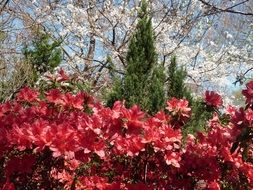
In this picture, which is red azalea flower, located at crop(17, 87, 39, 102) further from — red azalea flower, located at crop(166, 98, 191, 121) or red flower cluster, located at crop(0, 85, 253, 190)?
red azalea flower, located at crop(166, 98, 191, 121)

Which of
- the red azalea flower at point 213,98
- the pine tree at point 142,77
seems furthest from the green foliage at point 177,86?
the red azalea flower at point 213,98

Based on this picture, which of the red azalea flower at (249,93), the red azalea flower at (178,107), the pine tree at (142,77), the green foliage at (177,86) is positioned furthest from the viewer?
the green foliage at (177,86)

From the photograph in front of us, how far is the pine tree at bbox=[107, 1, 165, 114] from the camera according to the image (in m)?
7.87

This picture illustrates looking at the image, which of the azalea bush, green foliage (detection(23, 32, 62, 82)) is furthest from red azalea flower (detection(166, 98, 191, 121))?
green foliage (detection(23, 32, 62, 82))

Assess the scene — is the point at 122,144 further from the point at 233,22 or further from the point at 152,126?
the point at 233,22

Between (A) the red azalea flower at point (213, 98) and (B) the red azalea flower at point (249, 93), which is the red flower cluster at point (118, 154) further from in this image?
(A) the red azalea flower at point (213, 98)

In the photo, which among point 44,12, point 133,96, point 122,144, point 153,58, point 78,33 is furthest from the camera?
point 78,33

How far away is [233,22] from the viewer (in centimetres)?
1455

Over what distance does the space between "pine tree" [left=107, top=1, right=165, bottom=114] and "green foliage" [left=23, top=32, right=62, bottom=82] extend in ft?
7.84

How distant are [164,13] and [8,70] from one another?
5186 mm

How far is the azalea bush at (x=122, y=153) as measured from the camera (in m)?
2.20

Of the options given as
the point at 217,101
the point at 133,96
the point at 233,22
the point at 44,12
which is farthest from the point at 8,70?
the point at 233,22

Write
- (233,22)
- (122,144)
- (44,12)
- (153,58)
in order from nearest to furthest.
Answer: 1. (122,144)
2. (153,58)
3. (44,12)
4. (233,22)

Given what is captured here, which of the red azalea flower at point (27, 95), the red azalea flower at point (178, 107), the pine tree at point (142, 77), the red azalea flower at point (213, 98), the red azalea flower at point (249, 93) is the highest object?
the pine tree at point (142, 77)
